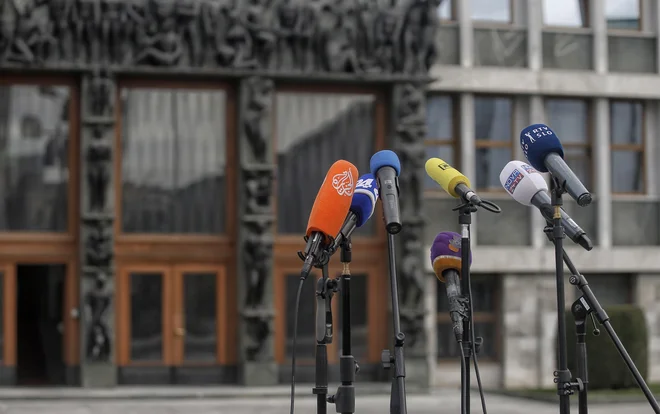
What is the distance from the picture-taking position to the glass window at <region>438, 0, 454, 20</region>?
23547 millimetres

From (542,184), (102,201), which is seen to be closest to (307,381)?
(102,201)

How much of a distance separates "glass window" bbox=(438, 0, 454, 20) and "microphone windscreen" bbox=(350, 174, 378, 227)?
14730 millimetres

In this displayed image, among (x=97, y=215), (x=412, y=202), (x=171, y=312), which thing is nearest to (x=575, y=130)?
(x=412, y=202)

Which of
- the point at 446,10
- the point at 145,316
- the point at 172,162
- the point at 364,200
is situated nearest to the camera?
the point at 364,200

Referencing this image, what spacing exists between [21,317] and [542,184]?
44.9 feet

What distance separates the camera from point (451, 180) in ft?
29.6

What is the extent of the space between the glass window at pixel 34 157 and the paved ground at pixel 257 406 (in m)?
3.28

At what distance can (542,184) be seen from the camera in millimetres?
9305

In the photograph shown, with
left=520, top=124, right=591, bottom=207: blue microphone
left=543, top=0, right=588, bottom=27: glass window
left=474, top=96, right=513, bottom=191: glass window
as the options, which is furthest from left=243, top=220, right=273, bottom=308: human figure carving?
left=520, top=124, right=591, bottom=207: blue microphone

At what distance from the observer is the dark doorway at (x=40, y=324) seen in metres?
21.1

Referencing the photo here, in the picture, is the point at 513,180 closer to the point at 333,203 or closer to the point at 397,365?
the point at 333,203

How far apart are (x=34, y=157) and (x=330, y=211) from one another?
13.4 metres

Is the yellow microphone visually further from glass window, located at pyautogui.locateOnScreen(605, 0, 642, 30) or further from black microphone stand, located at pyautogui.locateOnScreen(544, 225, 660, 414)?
glass window, located at pyautogui.locateOnScreen(605, 0, 642, 30)

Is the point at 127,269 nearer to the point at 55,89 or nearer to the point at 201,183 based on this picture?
the point at 201,183
